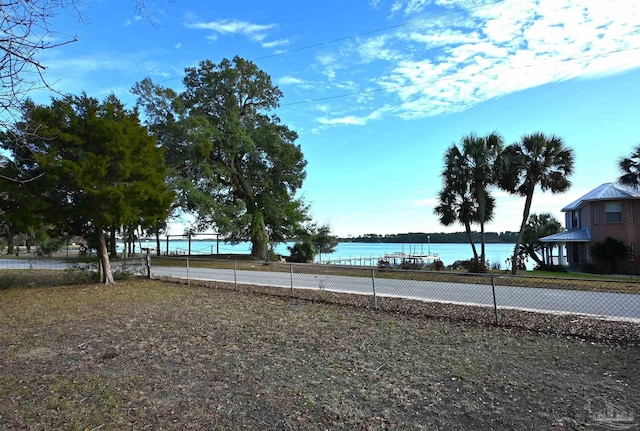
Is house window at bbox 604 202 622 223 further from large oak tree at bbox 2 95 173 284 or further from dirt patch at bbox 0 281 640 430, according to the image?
large oak tree at bbox 2 95 173 284

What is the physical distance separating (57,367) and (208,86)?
86.1 ft

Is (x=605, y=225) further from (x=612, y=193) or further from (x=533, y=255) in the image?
(x=533, y=255)

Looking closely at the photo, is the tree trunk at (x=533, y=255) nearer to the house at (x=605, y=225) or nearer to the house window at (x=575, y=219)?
the house at (x=605, y=225)

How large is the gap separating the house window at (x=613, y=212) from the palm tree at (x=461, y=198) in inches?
270

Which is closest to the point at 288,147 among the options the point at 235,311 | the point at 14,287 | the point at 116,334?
the point at 14,287

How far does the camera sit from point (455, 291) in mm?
11891

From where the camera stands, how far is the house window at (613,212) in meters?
25.8

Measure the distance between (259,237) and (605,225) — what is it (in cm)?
2232

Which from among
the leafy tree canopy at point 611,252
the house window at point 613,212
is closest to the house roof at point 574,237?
the house window at point 613,212

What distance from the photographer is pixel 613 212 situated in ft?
85.3

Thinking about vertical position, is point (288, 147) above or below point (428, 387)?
above

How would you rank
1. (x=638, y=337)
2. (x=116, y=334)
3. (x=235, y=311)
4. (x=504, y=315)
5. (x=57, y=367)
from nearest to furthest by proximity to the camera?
(x=57, y=367)
(x=638, y=337)
(x=116, y=334)
(x=504, y=315)
(x=235, y=311)

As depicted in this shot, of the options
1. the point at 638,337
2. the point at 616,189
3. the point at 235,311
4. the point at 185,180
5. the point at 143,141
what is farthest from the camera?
the point at 616,189

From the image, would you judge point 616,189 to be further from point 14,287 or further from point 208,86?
point 14,287
